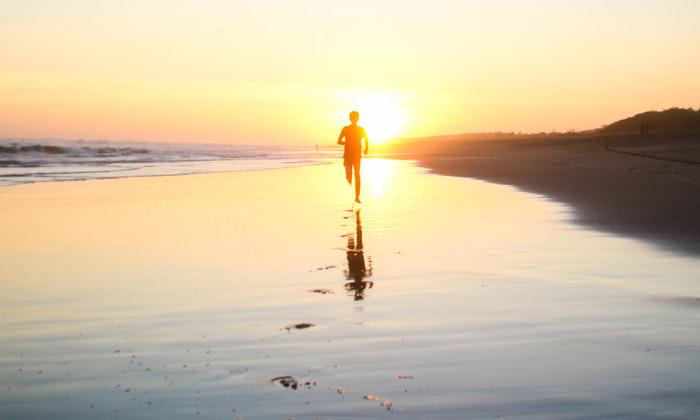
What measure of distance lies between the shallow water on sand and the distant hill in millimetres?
50477

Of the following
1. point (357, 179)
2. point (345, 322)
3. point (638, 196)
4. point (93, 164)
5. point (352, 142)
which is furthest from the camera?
point (93, 164)

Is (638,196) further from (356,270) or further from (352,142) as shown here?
(356,270)

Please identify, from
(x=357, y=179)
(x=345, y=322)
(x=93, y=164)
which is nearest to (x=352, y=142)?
(x=357, y=179)

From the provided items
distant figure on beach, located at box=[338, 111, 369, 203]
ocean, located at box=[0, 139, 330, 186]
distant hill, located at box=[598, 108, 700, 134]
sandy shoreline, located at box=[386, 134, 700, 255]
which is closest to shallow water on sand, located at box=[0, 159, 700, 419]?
sandy shoreline, located at box=[386, 134, 700, 255]

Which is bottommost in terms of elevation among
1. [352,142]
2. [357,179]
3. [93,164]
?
[93,164]

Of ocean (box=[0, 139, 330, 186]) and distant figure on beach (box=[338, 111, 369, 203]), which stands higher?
distant figure on beach (box=[338, 111, 369, 203])

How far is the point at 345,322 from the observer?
5.36 meters

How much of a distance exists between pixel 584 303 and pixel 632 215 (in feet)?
22.9

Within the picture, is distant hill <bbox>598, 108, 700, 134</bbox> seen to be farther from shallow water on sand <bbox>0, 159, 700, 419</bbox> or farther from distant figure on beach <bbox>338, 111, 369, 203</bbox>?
shallow water on sand <bbox>0, 159, 700, 419</bbox>

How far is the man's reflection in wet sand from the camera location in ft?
21.8

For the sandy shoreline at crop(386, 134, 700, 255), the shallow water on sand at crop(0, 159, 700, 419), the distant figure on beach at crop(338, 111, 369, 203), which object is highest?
the distant figure on beach at crop(338, 111, 369, 203)

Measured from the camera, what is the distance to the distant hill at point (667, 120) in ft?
187

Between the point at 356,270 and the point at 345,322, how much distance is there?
2.31 meters

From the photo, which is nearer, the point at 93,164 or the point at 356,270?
the point at 356,270
